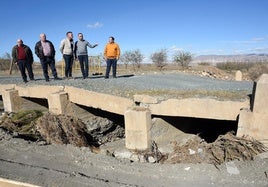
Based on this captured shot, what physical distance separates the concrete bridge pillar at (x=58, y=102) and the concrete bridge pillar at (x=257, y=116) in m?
4.96

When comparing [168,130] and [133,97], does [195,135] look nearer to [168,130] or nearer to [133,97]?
[168,130]

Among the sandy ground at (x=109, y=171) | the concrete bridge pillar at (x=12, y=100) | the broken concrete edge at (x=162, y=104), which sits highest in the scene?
the broken concrete edge at (x=162, y=104)

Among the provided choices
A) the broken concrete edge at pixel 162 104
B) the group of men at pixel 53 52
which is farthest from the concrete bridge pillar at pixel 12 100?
the broken concrete edge at pixel 162 104

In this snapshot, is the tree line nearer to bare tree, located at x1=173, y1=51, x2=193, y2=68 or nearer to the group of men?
bare tree, located at x1=173, y1=51, x2=193, y2=68

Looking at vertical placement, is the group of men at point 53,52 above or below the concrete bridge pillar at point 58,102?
above

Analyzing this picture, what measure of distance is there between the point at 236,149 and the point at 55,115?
4825mm

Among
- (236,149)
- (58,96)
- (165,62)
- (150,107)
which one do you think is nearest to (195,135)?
(150,107)

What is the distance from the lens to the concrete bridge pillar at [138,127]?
20.2ft

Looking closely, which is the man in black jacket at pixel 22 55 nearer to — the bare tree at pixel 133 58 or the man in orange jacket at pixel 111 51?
the man in orange jacket at pixel 111 51

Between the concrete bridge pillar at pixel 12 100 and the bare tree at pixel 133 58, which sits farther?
the bare tree at pixel 133 58

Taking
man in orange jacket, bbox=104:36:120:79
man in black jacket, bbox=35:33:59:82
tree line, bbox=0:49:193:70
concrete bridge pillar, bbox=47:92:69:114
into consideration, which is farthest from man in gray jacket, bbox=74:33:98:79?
tree line, bbox=0:49:193:70

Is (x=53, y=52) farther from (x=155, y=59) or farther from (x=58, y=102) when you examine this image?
(x=155, y=59)

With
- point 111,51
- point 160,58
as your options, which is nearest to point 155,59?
point 160,58

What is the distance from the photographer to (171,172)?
4.68 metres
